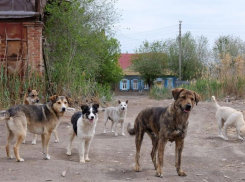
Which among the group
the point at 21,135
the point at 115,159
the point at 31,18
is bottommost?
the point at 115,159

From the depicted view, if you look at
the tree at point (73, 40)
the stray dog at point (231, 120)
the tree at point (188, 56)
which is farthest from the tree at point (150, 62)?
the stray dog at point (231, 120)

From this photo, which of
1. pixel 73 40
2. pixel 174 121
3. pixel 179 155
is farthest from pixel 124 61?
pixel 174 121

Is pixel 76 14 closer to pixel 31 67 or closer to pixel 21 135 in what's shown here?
pixel 31 67

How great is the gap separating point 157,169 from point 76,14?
14.1 metres

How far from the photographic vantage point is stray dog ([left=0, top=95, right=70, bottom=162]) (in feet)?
27.4

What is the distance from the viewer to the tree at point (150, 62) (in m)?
59.9

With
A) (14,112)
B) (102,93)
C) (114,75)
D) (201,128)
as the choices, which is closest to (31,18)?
(102,93)

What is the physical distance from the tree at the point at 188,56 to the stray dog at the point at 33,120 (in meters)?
48.2

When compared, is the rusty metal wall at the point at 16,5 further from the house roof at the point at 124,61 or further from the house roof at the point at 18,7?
the house roof at the point at 124,61

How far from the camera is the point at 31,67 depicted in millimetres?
16453

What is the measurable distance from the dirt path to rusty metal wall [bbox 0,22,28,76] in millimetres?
4401

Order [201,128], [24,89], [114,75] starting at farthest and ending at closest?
[114,75] < [24,89] < [201,128]

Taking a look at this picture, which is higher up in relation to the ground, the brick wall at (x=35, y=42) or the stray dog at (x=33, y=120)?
the brick wall at (x=35, y=42)

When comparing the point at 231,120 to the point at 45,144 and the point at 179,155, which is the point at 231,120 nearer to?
the point at 179,155
